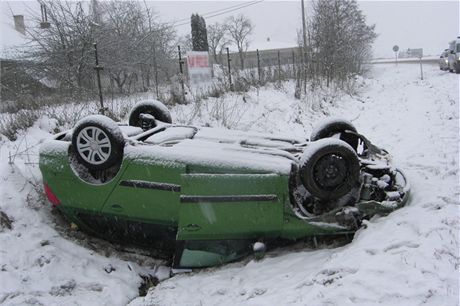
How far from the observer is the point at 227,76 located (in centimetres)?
1274

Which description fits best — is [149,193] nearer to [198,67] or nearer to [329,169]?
[329,169]

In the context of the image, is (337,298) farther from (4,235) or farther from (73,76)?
(73,76)

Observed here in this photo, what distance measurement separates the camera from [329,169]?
400 centimetres

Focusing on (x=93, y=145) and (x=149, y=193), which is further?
(x=93, y=145)

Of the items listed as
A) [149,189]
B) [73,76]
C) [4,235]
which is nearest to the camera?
[149,189]

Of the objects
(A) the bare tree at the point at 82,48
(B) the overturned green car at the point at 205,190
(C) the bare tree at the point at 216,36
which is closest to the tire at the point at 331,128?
(B) the overturned green car at the point at 205,190

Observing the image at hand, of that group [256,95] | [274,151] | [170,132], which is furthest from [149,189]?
[256,95]

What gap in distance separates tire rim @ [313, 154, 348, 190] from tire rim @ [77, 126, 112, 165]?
1953 mm

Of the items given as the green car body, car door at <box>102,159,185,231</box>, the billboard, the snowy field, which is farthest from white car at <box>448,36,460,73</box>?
car door at <box>102,159,185,231</box>

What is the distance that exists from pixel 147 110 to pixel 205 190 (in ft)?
7.39

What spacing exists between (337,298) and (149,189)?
6.31ft

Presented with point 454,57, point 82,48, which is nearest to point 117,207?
point 82,48

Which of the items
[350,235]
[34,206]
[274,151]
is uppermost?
[274,151]

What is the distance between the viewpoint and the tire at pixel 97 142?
162 inches
